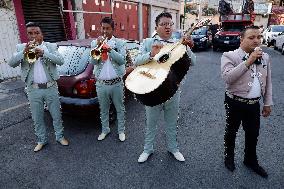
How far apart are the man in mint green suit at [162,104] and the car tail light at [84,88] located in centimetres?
127

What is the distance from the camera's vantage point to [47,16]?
A: 11.1 metres

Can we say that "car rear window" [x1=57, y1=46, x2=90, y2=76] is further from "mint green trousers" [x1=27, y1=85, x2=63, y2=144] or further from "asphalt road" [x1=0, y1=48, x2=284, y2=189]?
"asphalt road" [x1=0, y1=48, x2=284, y2=189]

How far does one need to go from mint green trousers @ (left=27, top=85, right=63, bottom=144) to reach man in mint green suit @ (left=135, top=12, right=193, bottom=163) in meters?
1.48

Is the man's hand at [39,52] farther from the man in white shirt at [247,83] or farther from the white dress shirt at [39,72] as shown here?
the man in white shirt at [247,83]

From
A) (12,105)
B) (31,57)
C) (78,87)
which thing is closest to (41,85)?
(31,57)

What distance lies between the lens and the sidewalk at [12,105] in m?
5.24

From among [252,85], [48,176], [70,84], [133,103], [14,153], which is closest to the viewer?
[252,85]

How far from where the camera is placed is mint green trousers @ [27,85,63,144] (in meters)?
3.79

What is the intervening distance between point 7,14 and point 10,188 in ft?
25.9

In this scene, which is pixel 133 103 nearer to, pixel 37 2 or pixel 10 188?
pixel 10 188

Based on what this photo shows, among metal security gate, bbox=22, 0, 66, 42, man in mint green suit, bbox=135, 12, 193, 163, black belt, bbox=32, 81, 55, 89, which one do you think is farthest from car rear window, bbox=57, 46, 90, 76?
metal security gate, bbox=22, 0, 66, 42

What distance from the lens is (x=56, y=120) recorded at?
4.05 meters

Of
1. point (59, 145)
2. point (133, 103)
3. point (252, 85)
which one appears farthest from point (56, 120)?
point (252, 85)

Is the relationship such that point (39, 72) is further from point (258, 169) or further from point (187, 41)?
point (258, 169)
